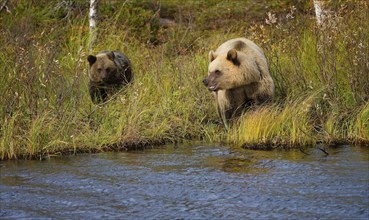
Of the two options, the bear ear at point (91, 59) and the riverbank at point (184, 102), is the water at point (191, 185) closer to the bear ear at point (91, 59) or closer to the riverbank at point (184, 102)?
the riverbank at point (184, 102)

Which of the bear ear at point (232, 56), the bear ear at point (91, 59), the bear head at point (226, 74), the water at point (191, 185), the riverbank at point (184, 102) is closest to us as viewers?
the water at point (191, 185)

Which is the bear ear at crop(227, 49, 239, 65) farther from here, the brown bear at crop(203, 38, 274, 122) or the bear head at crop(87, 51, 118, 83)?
the bear head at crop(87, 51, 118, 83)

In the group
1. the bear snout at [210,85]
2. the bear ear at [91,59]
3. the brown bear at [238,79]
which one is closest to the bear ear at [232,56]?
the brown bear at [238,79]

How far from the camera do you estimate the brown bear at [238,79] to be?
10.5 meters

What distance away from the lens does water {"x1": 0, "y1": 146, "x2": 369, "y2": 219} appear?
21.9 feet

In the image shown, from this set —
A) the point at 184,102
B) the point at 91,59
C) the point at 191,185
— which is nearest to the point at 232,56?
the point at 184,102

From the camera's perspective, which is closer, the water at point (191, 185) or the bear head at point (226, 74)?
the water at point (191, 185)

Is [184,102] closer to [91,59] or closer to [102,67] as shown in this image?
[102,67]

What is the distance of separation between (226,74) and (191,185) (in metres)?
3.18

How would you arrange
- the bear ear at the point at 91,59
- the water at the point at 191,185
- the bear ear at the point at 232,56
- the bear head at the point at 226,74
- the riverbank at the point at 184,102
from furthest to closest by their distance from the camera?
1. the bear ear at the point at 91,59
2. the bear head at the point at 226,74
3. the bear ear at the point at 232,56
4. the riverbank at the point at 184,102
5. the water at the point at 191,185

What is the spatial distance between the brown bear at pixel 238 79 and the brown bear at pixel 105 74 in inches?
81.6

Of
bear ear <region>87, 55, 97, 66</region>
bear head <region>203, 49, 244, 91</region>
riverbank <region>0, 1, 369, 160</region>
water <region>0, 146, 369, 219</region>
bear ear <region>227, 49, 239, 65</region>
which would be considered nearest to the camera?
water <region>0, 146, 369, 219</region>

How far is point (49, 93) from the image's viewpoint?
1027cm

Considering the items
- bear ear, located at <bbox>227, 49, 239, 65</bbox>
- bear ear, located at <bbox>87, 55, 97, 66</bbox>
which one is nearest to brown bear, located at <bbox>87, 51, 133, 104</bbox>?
bear ear, located at <bbox>87, 55, 97, 66</bbox>
